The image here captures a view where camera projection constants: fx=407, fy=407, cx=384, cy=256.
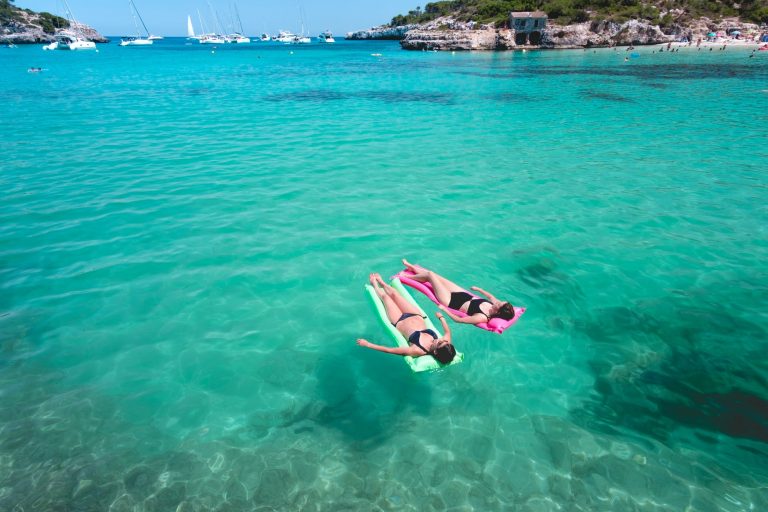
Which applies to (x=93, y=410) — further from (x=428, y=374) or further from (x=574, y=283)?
(x=574, y=283)

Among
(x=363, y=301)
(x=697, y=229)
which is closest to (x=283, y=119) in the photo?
(x=363, y=301)

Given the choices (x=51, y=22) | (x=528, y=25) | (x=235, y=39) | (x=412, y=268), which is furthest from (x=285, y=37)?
(x=412, y=268)

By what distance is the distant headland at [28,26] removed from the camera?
120 meters

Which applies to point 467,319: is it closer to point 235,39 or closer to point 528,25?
point 528,25

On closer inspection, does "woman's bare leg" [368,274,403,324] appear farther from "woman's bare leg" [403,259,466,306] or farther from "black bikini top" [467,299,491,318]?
"black bikini top" [467,299,491,318]

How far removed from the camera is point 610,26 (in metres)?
79.6

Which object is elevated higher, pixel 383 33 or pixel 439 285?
pixel 439 285

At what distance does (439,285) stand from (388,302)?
1.07 metres

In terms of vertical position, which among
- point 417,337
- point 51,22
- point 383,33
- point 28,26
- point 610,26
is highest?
point 51,22

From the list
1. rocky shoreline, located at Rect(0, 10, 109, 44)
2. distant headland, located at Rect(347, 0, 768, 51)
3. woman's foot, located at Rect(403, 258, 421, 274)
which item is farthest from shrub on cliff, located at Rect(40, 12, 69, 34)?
woman's foot, located at Rect(403, 258, 421, 274)

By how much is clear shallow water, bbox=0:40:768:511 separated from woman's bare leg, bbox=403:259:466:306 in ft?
2.60

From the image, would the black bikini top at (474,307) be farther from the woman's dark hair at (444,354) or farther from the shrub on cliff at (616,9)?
the shrub on cliff at (616,9)

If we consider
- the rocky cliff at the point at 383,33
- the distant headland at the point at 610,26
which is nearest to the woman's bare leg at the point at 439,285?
the distant headland at the point at 610,26

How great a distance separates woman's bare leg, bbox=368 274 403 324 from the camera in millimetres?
6891
